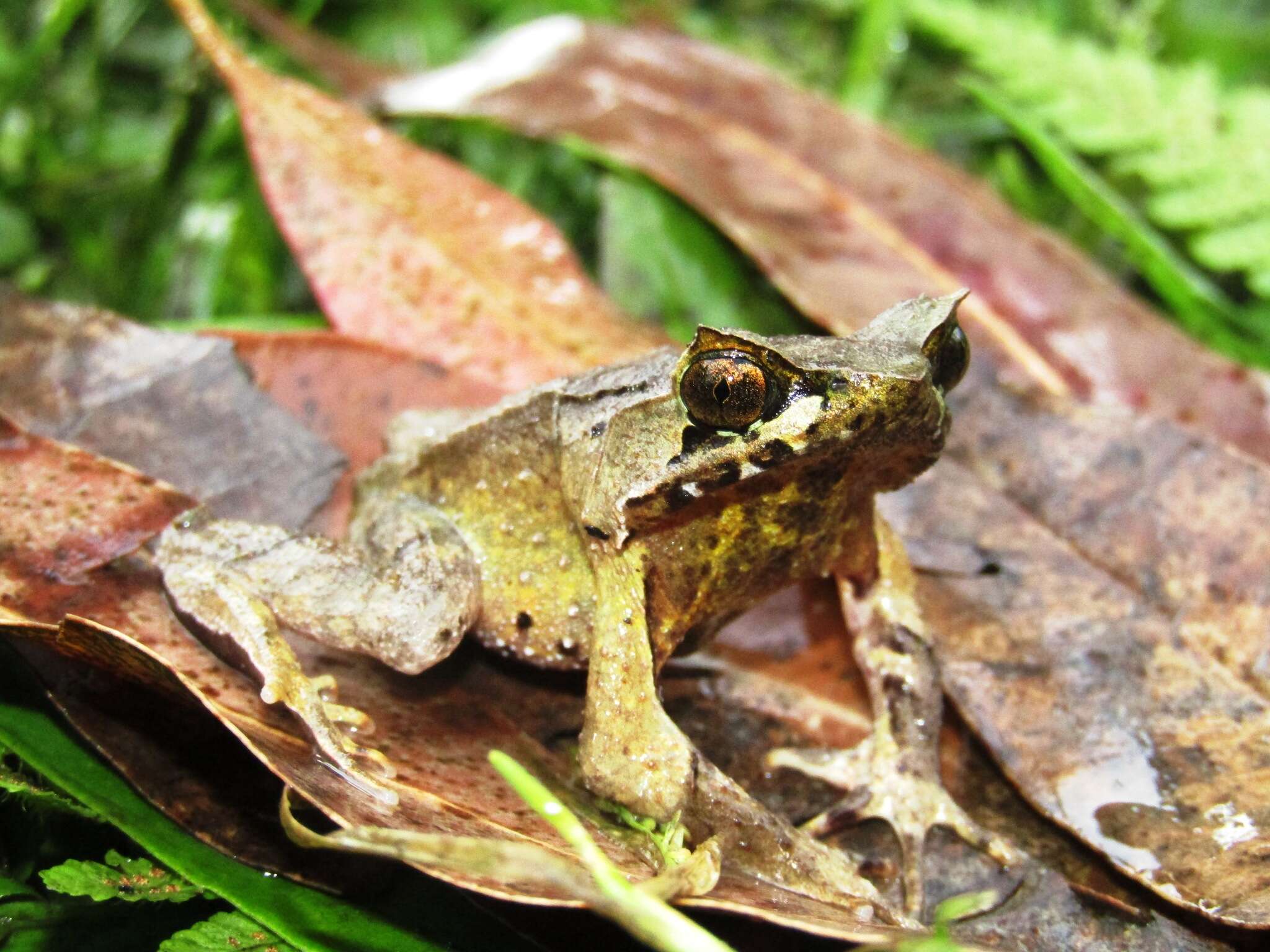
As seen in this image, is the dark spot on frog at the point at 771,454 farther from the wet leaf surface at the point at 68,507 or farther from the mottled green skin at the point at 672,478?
the wet leaf surface at the point at 68,507

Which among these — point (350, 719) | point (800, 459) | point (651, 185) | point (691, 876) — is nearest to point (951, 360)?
point (800, 459)

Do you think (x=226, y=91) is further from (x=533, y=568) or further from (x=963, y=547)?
(x=963, y=547)

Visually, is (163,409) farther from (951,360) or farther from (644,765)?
(951,360)

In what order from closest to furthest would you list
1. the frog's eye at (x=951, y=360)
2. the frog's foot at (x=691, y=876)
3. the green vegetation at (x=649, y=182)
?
the frog's foot at (x=691, y=876) → the frog's eye at (x=951, y=360) → the green vegetation at (x=649, y=182)

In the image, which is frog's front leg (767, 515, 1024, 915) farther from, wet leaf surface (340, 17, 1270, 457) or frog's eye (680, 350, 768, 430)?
wet leaf surface (340, 17, 1270, 457)

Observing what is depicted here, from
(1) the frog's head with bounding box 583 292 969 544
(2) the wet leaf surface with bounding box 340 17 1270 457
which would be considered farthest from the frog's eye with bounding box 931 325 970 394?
(2) the wet leaf surface with bounding box 340 17 1270 457

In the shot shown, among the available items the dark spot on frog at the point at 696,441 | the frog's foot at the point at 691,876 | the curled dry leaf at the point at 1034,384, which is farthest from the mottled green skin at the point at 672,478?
the curled dry leaf at the point at 1034,384
